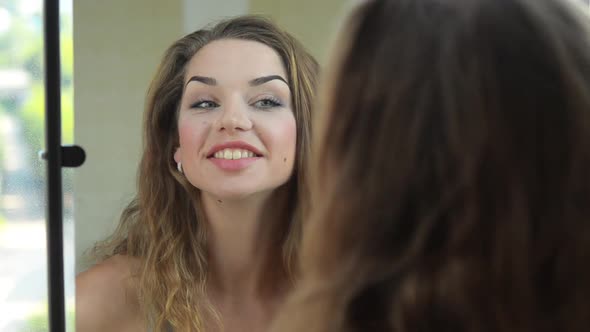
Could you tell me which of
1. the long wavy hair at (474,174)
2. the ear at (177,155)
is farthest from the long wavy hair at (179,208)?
the long wavy hair at (474,174)

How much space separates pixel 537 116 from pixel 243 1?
1.90ft

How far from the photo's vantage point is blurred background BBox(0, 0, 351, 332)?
2.91 ft

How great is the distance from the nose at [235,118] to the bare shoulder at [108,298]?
206mm

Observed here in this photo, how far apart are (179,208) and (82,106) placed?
177 mm

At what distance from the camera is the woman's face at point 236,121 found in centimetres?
90

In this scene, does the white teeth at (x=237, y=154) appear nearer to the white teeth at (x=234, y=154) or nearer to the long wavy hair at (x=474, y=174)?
the white teeth at (x=234, y=154)

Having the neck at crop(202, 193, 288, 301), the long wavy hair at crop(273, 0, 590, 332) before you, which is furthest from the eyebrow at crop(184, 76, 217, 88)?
the long wavy hair at crop(273, 0, 590, 332)

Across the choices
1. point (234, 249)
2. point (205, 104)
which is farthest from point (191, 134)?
point (234, 249)

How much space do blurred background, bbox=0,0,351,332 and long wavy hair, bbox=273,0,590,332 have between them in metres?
0.48

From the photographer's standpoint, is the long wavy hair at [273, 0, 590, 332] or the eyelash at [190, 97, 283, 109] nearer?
the long wavy hair at [273, 0, 590, 332]

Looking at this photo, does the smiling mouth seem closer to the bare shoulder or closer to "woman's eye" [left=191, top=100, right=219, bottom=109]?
"woman's eye" [left=191, top=100, right=219, bottom=109]

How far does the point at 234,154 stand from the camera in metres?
0.89

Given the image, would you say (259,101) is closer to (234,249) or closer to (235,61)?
(235,61)

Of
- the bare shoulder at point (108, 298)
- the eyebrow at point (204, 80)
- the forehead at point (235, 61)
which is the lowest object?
the bare shoulder at point (108, 298)
